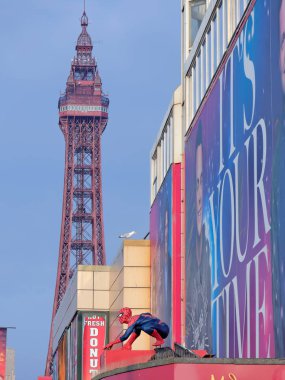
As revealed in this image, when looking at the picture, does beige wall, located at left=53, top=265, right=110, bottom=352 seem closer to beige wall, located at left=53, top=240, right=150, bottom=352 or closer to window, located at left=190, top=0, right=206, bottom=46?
beige wall, located at left=53, top=240, right=150, bottom=352

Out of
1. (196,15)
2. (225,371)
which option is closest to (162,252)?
(196,15)

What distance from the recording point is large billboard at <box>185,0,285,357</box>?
123ft

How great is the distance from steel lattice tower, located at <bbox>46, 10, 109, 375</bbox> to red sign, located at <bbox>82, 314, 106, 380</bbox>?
72.7 m

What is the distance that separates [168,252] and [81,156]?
4342 inches

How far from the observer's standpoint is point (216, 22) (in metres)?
48.7

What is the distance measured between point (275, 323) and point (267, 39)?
25.5 ft

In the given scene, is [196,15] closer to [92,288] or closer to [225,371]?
[92,288]

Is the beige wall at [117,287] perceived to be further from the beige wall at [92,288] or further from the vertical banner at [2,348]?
the vertical banner at [2,348]

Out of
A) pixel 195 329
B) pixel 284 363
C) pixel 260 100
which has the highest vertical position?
pixel 260 100

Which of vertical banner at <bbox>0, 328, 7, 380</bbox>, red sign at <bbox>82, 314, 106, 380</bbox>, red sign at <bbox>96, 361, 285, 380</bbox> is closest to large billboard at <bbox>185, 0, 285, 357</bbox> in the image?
red sign at <bbox>96, 361, 285, 380</bbox>

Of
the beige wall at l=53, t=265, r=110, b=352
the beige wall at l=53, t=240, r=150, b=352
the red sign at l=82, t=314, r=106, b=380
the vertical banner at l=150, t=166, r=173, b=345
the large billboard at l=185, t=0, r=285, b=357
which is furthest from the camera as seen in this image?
the beige wall at l=53, t=265, r=110, b=352

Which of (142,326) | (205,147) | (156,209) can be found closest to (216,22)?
(205,147)

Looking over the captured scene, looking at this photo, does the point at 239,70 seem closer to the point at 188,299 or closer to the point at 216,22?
the point at 216,22

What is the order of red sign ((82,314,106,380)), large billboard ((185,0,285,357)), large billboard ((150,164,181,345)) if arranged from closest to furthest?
large billboard ((185,0,285,357)) → large billboard ((150,164,181,345)) → red sign ((82,314,106,380))
